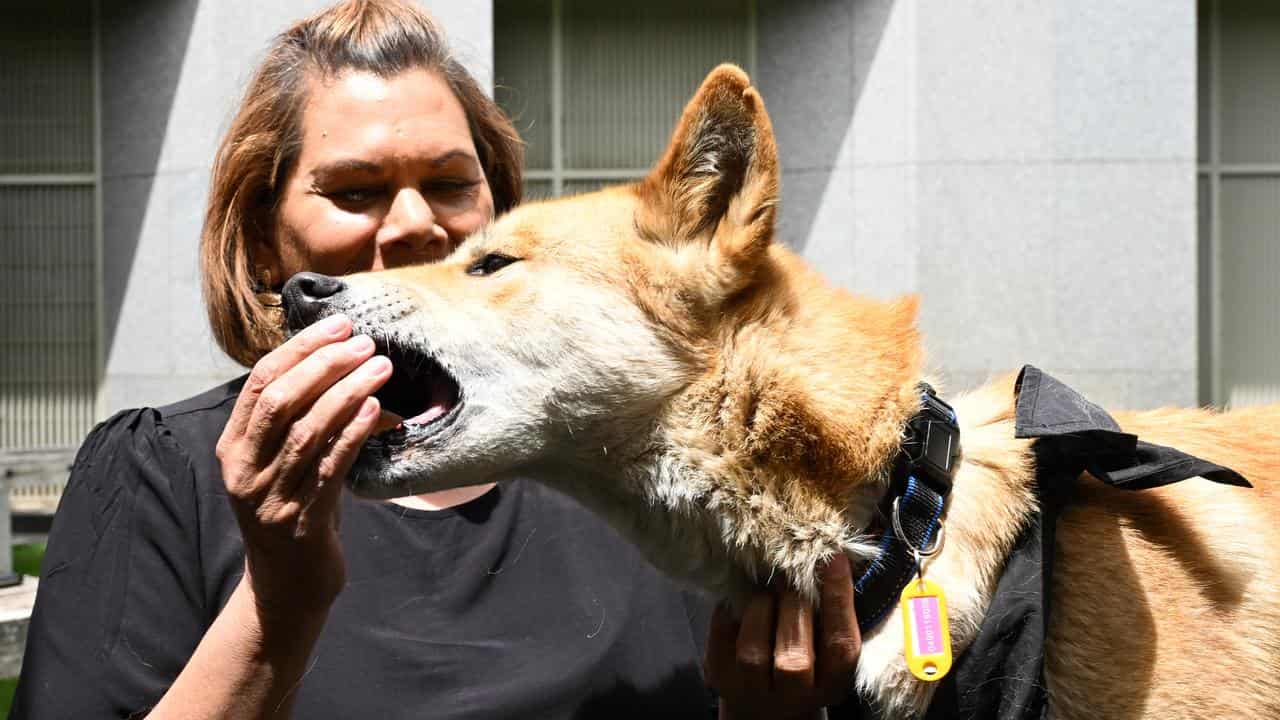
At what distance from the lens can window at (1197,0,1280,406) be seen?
983cm

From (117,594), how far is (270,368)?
595 mm

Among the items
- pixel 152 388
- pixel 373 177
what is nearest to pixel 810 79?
pixel 152 388

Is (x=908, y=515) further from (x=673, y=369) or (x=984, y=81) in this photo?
(x=984, y=81)

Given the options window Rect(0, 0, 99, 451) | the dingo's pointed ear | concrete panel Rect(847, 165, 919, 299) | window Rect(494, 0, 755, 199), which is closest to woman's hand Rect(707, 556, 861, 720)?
the dingo's pointed ear

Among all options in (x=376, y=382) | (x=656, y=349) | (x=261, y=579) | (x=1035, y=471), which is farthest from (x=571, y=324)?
(x=1035, y=471)

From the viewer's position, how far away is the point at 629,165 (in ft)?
32.2

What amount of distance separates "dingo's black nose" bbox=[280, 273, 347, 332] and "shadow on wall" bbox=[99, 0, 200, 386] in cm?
687

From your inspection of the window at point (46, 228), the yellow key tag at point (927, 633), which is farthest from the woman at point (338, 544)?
the window at point (46, 228)

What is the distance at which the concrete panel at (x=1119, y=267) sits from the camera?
8.74 meters

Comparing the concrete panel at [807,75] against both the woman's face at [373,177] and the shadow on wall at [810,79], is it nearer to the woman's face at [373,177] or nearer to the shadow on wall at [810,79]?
the shadow on wall at [810,79]

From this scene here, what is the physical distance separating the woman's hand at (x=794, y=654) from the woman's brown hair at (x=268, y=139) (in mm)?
1222

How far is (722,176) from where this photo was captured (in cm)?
238

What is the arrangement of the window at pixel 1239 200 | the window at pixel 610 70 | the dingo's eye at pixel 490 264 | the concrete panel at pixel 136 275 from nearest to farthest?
1. the dingo's eye at pixel 490 264
2. the concrete panel at pixel 136 275
3. the window at pixel 610 70
4. the window at pixel 1239 200

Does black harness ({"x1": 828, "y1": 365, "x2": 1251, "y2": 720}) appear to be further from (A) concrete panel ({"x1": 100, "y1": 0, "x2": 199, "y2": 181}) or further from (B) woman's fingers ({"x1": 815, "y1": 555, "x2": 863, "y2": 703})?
(A) concrete panel ({"x1": 100, "y1": 0, "x2": 199, "y2": 181})
